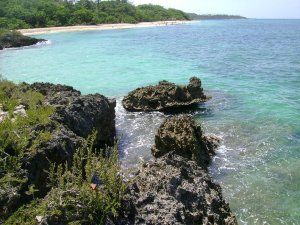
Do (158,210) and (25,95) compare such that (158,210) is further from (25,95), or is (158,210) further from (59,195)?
(25,95)

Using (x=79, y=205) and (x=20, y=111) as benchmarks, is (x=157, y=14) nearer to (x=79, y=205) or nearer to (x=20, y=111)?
(x=20, y=111)

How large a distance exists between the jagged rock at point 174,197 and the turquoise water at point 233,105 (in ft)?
9.79

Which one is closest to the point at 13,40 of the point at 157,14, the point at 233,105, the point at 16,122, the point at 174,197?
the point at 233,105

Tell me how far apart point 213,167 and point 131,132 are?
5.00 metres

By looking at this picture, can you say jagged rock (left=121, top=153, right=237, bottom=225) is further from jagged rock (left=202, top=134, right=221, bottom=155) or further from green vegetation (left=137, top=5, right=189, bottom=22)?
green vegetation (left=137, top=5, right=189, bottom=22)

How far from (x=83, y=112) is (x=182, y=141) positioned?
3793 mm

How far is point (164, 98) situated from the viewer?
20.6 m

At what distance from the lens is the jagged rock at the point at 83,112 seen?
12422 millimetres

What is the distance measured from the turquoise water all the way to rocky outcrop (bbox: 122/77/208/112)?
0.68 meters


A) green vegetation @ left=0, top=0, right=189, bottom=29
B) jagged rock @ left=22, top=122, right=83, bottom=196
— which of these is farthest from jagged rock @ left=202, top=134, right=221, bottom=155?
green vegetation @ left=0, top=0, right=189, bottom=29

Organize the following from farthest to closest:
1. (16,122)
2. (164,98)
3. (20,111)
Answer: (164,98) → (20,111) → (16,122)

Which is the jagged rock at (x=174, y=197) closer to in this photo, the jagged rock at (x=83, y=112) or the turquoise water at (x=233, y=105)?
the turquoise water at (x=233, y=105)

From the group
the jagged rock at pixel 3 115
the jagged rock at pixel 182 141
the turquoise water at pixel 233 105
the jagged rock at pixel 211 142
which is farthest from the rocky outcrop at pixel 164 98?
the jagged rock at pixel 3 115

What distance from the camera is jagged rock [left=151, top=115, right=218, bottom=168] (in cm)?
1278
